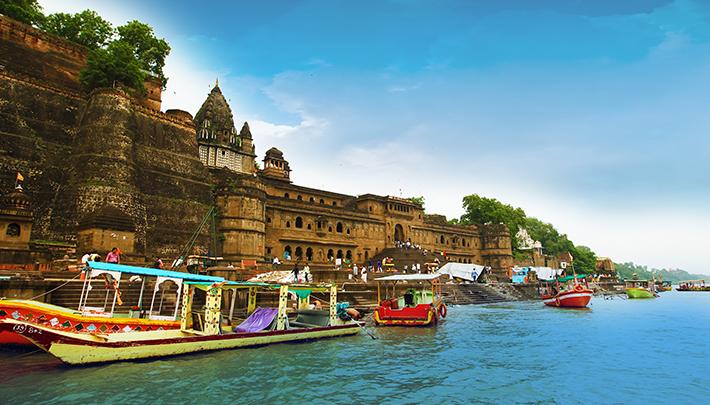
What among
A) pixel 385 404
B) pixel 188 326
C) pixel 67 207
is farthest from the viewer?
pixel 67 207

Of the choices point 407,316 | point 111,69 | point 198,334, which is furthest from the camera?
point 111,69

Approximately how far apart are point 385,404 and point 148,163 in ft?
81.4

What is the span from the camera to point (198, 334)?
1320cm

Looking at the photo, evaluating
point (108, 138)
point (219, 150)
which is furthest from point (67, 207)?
point (219, 150)

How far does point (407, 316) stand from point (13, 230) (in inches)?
770

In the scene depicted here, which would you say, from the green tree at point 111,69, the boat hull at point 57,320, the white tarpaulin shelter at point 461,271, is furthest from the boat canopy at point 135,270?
the white tarpaulin shelter at point 461,271

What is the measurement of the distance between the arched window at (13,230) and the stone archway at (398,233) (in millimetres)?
36864

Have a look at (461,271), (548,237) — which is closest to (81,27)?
(461,271)

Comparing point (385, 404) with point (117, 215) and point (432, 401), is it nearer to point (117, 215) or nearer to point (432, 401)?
point (432, 401)

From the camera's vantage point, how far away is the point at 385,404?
351 inches

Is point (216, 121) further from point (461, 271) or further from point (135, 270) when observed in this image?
point (135, 270)

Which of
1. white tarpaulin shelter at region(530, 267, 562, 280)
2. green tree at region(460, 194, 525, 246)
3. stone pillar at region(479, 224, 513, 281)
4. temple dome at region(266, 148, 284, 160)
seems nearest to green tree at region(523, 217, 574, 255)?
green tree at region(460, 194, 525, 246)

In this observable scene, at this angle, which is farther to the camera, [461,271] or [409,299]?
[461,271]

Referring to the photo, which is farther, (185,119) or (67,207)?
(185,119)
